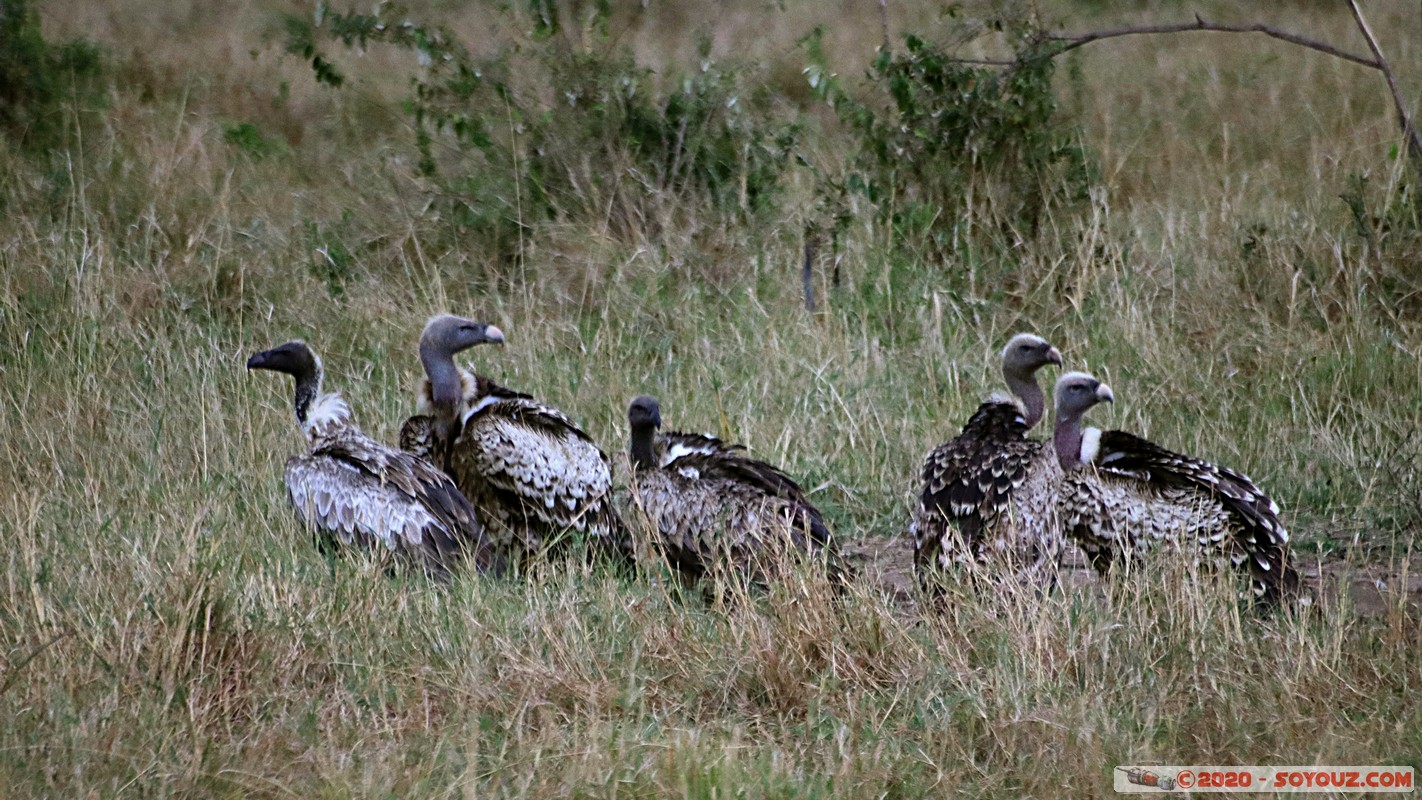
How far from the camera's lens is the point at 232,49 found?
13906 millimetres

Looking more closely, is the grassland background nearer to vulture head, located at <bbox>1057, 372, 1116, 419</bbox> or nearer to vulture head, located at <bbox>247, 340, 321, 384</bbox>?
vulture head, located at <bbox>247, 340, 321, 384</bbox>

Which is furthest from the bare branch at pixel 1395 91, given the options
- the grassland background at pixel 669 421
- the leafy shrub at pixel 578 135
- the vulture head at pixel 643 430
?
the vulture head at pixel 643 430

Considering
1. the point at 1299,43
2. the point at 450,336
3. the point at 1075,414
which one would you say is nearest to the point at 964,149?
the point at 1299,43

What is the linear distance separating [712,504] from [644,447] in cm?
63

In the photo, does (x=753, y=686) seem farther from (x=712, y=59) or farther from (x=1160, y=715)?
(x=712, y=59)

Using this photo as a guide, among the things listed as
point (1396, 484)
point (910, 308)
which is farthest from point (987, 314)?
point (1396, 484)

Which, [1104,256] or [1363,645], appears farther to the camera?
[1104,256]

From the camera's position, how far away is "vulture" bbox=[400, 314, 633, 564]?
20.0ft

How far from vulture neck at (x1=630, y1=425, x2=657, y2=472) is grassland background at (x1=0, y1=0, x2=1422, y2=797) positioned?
0.70 m

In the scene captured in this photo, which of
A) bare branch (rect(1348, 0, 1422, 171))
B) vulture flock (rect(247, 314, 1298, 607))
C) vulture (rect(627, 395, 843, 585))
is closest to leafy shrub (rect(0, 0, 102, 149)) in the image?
vulture flock (rect(247, 314, 1298, 607))

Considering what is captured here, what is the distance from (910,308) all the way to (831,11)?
986 centimetres

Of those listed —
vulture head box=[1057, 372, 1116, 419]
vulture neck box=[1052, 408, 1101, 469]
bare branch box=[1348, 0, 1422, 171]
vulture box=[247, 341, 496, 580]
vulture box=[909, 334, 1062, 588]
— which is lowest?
vulture box=[247, 341, 496, 580]

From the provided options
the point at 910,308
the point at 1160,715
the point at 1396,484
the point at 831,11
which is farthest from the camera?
the point at 831,11

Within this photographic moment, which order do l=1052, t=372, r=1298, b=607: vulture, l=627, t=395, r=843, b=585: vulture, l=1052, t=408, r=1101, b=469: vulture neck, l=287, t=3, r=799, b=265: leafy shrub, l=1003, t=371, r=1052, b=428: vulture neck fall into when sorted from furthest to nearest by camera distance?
l=287, t=3, r=799, b=265: leafy shrub, l=1003, t=371, r=1052, b=428: vulture neck, l=1052, t=408, r=1101, b=469: vulture neck, l=627, t=395, r=843, b=585: vulture, l=1052, t=372, r=1298, b=607: vulture
